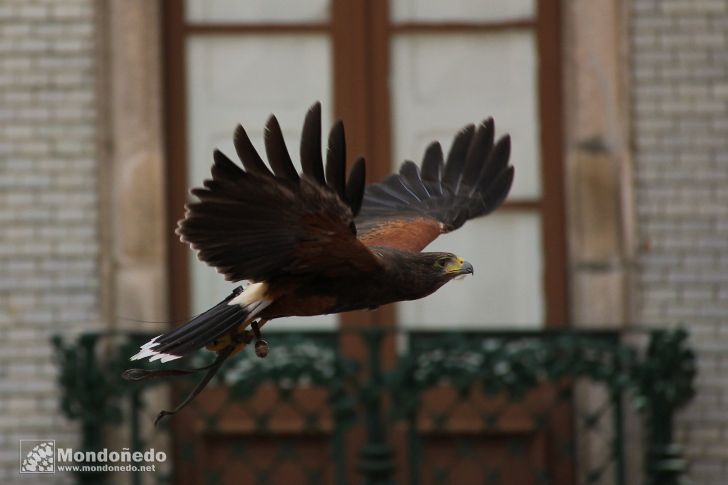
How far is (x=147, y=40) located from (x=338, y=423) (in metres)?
2.23

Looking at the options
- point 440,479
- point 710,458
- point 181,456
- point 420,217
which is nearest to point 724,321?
point 710,458

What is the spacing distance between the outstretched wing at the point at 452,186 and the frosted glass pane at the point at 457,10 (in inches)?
123

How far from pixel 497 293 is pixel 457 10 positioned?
153 centimetres

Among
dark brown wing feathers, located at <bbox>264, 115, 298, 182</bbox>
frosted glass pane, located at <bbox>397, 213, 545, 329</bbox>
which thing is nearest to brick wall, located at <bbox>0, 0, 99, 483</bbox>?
frosted glass pane, located at <bbox>397, 213, 545, 329</bbox>

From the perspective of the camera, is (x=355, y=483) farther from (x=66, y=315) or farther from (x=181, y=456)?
(x=66, y=315)

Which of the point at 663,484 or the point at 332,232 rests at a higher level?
the point at 332,232

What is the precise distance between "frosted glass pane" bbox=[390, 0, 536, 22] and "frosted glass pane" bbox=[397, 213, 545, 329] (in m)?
1.07

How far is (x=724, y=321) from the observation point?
901 centimetres

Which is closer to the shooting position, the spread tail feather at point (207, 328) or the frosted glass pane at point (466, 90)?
the spread tail feather at point (207, 328)

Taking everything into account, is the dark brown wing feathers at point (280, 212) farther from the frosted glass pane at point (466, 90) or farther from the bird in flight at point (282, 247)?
the frosted glass pane at point (466, 90)

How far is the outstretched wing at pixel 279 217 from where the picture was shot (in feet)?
14.9

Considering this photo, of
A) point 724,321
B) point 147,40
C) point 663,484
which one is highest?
point 147,40

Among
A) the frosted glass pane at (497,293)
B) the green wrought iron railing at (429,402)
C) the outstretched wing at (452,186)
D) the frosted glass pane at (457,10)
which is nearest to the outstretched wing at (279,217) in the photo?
the outstretched wing at (452,186)

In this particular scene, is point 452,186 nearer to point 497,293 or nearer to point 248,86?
point 497,293
